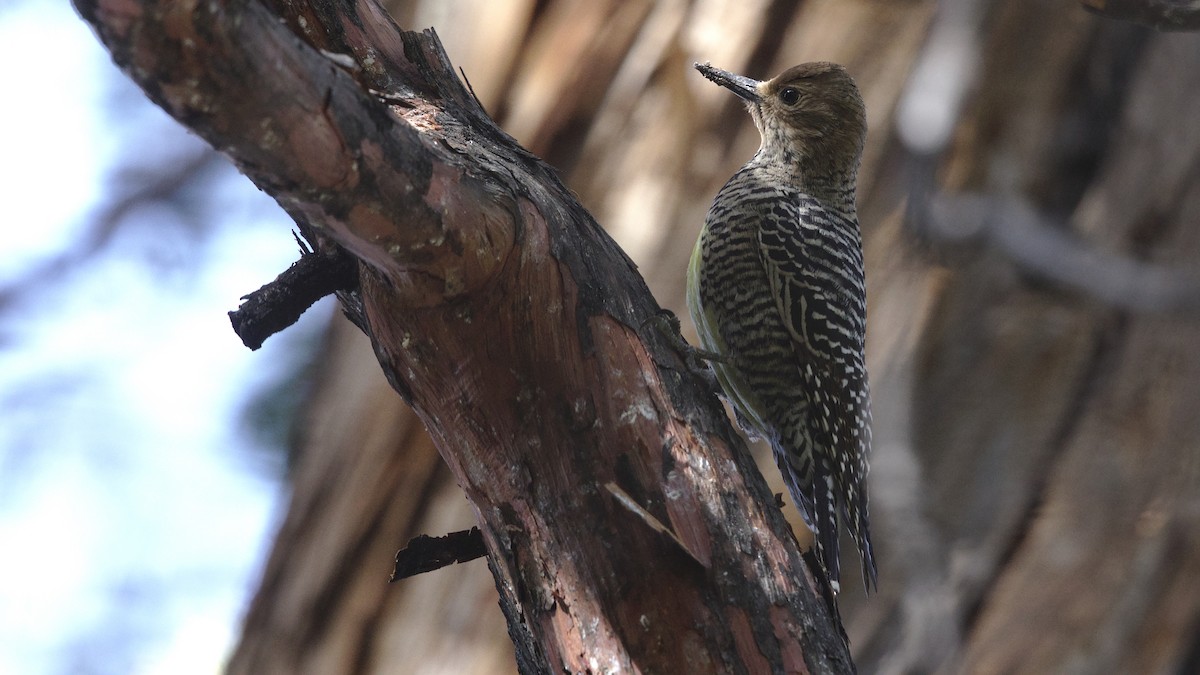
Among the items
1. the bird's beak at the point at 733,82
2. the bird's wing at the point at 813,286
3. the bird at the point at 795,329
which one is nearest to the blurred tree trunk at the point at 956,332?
the bird's beak at the point at 733,82

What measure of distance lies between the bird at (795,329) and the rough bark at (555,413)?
1.41 meters

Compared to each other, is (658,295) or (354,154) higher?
(354,154)

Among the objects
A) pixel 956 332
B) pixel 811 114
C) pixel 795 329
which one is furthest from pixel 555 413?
pixel 956 332

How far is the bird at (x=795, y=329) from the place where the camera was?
352 centimetres

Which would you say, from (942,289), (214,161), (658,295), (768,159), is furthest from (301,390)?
(942,289)

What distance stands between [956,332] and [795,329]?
4.22 ft

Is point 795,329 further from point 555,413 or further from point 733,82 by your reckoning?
→ point 555,413

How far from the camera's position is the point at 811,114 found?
156 inches

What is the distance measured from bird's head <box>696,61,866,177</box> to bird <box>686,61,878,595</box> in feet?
0.09

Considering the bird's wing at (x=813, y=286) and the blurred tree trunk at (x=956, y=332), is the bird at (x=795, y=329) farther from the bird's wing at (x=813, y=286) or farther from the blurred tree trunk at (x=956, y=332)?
the blurred tree trunk at (x=956, y=332)

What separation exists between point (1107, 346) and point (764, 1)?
207 centimetres

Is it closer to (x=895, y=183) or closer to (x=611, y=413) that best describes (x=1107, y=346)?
(x=895, y=183)

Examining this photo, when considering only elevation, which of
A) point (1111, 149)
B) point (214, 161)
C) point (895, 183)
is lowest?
point (214, 161)

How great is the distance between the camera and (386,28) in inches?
86.8
